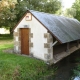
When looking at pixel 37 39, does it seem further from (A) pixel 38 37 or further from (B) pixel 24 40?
(B) pixel 24 40

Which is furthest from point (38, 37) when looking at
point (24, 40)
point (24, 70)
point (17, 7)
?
point (17, 7)

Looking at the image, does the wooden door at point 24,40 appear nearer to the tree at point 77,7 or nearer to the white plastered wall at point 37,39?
the white plastered wall at point 37,39

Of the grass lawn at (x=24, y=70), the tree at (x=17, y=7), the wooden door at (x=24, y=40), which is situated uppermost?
the tree at (x=17, y=7)

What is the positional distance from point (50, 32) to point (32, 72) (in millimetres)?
2773

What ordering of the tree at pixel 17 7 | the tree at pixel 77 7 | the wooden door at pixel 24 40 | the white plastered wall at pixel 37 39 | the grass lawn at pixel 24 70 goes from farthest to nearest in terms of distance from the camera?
the tree at pixel 77 7 < the tree at pixel 17 7 < the wooden door at pixel 24 40 < the white plastered wall at pixel 37 39 < the grass lawn at pixel 24 70

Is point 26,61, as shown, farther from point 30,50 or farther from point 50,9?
point 50,9

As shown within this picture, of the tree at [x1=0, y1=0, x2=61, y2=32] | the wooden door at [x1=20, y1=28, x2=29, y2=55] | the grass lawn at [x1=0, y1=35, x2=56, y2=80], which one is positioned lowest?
the grass lawn at [x1=0, y1=35, x2=56, y2=80]

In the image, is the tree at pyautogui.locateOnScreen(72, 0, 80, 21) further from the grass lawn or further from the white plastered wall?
the grass lawn

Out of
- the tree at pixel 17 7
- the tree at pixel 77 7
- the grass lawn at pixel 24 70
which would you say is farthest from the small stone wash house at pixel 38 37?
the tree at pixel 77 7

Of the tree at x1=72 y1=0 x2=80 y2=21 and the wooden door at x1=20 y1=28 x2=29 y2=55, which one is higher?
the tree at x1=72 y1=0 x2=80 y2=21

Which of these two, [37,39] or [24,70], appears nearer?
[24,70]

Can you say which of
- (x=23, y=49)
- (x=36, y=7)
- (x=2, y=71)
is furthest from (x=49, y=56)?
(x=36, y=7)

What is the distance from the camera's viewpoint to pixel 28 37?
1200 centimetres

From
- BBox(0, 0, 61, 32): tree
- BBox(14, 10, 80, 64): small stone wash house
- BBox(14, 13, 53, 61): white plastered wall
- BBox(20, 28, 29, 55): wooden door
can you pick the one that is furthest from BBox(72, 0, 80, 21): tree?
BBox(14, 13, 53, 61): white plastered wall
